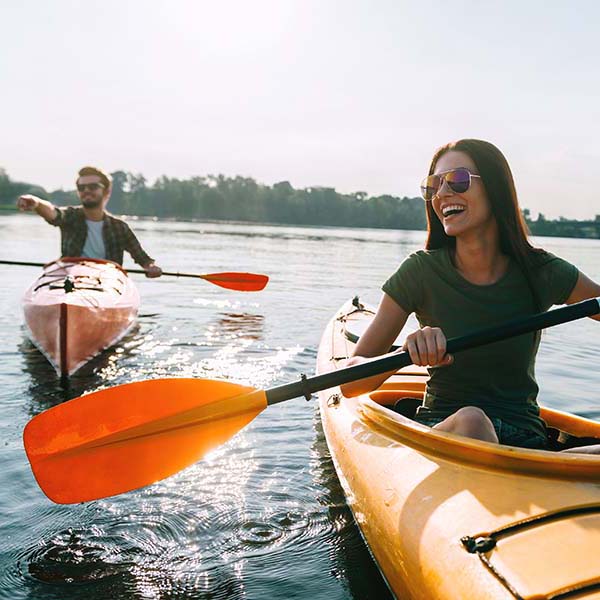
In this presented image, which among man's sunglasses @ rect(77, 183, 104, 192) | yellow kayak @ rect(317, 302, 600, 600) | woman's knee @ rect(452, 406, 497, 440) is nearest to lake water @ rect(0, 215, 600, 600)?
yellow kayak @ rect(317, 302, 600, 600)

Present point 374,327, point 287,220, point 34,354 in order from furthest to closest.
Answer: point 287,220
point 34,354
point 374,327

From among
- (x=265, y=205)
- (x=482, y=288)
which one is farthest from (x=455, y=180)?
(x=265, y=205)

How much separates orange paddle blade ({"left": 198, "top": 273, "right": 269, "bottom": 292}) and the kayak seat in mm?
5928

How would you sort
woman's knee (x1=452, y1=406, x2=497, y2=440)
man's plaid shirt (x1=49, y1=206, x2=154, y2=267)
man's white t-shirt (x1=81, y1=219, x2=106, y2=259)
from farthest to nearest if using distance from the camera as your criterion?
man's white t-shirt (x1=81, y1=219, x2=106, y2=259)
man's plaid shirt (x1=49, y1=206, x2=154, y2=267)
woman's knee (x1=452, y1=406, x2=497, y2=440)

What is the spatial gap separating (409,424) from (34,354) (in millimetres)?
4870

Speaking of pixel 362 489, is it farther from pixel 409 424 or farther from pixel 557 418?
pixel 557 418

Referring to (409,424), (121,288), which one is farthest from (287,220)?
(409,424)

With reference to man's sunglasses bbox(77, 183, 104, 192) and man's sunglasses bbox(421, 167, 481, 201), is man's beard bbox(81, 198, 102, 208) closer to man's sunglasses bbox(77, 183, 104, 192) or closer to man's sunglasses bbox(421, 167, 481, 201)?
man's sunglasses bbox(77, 183, 104, 192)

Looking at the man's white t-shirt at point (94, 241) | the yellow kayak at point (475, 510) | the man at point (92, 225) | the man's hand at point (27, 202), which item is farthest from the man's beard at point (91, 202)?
the yellow kayak at point (475, 510)

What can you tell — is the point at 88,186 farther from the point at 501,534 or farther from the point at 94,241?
the point at 501,534

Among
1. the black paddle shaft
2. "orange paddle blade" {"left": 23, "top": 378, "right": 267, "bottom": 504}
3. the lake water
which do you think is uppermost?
the black paddle shaft

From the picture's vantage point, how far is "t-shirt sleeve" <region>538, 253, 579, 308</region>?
2.67 m

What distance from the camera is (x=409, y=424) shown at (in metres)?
2.62

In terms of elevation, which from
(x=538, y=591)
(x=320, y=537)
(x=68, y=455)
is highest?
(x=538, y=591)
